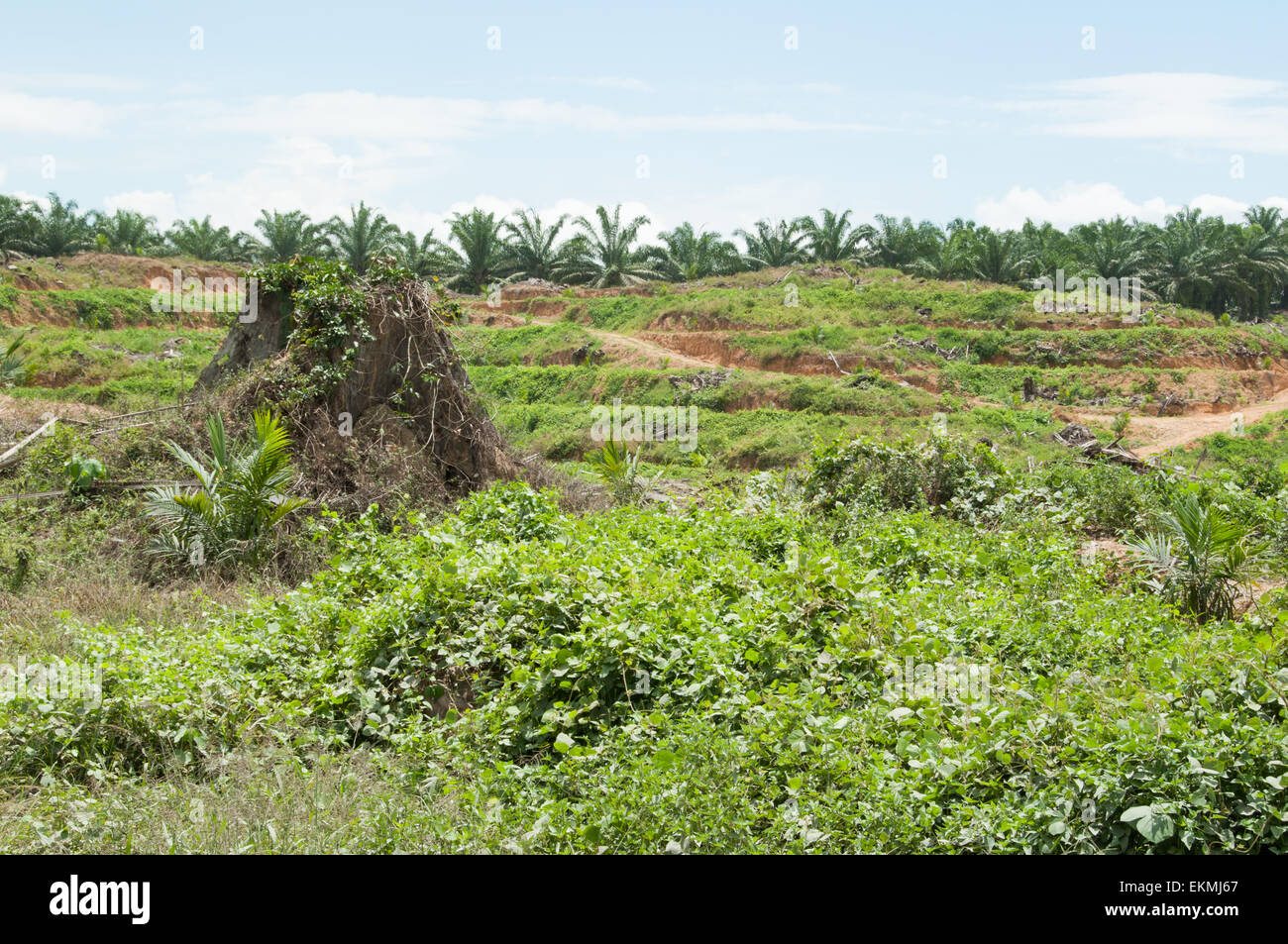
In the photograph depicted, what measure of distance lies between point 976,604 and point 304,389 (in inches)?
278

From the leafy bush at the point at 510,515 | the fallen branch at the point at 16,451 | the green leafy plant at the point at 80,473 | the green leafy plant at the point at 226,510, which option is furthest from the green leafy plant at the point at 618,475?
the fallen branch at the point at 16,451

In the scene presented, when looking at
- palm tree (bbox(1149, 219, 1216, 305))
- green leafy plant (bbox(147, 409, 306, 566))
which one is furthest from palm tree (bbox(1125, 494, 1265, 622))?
palm tree (bbox(1149, 219, 1216, 305))

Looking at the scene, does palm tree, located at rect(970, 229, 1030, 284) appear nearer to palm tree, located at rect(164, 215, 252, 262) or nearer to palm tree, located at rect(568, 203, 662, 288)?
palm tree, located at rect(568, 203, 662, 288)

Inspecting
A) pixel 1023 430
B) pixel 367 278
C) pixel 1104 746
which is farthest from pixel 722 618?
pixel 1023 430

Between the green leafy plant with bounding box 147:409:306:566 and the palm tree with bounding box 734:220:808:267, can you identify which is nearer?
the green leafy plant with bounding box 147:409:306:566

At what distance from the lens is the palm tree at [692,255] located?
43875 millimetres

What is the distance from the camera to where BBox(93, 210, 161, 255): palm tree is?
4391 centimetres

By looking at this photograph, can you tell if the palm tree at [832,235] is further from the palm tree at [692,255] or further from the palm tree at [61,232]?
the palm tree at [61,232]

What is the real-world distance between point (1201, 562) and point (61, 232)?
146 feet

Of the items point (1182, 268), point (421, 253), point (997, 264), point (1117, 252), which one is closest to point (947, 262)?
point (997, 264)

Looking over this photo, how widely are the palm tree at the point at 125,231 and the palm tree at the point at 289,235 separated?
6.89 m

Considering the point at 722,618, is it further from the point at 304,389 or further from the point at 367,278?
the point at 367,278

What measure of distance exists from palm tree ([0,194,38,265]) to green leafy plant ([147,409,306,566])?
36968 millimetres

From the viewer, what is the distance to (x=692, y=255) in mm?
44594
